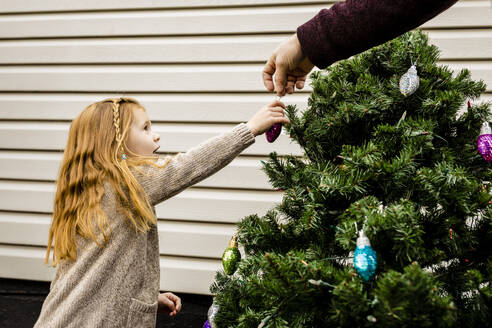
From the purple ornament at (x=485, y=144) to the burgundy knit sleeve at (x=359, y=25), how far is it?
42cm

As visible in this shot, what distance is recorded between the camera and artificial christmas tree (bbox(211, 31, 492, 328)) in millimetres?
947

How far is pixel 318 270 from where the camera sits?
98 centimetres

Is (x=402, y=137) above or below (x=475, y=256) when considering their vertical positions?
above

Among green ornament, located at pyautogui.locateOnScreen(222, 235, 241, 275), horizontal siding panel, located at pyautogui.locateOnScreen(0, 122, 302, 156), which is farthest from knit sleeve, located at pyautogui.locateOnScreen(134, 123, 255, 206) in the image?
horizontal siding panel, located at pyautogui.locateOnScreen(0, 122, 302, 156)

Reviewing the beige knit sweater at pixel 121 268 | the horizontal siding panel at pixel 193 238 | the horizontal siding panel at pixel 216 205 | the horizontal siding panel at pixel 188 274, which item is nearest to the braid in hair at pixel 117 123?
the beige knit sweater at pixel 121 268

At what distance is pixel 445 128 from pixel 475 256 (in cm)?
42

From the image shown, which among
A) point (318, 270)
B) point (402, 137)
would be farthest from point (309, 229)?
point (402, 137)

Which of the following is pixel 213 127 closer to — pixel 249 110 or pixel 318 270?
pixel 249 110

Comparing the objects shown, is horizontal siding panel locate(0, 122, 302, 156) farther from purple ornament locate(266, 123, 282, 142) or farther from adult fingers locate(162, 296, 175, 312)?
adult fingers locate(162, 296, 175, 312)

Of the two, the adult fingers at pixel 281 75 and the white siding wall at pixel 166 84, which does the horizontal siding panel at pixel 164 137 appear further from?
the adult fingers at pixel 281 75

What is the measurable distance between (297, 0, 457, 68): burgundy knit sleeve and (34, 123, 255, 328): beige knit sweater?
1.86 feet

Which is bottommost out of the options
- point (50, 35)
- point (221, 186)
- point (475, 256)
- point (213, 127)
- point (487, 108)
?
point (221, 186)

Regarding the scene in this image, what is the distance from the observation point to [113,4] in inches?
114

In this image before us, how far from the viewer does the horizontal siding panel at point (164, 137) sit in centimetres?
269
